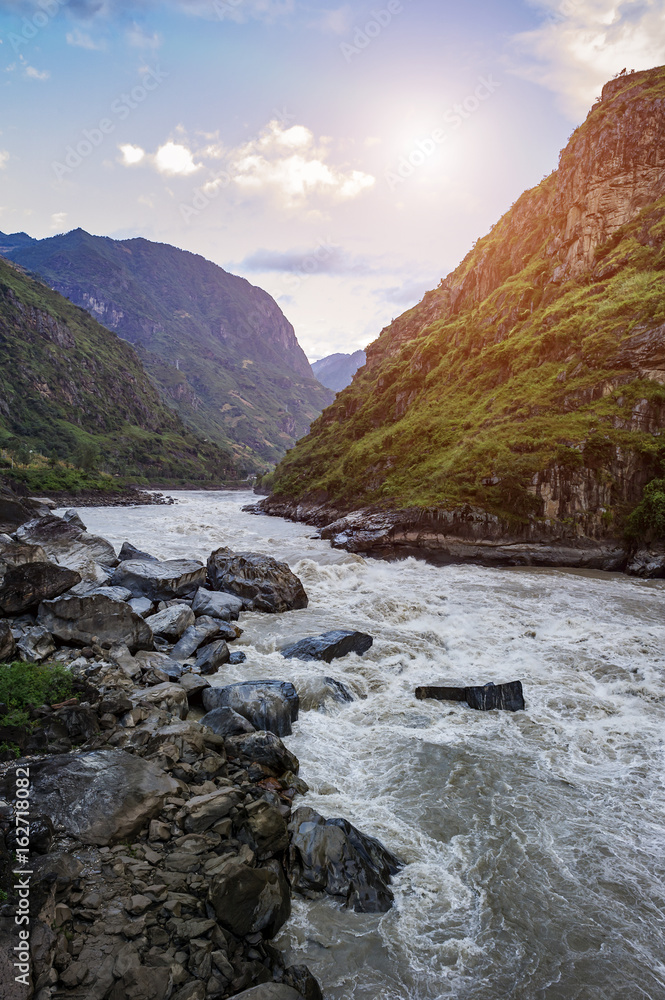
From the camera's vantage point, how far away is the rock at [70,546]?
66.0 feet

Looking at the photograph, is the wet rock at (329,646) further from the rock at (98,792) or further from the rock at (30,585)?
the rock at (98,792)

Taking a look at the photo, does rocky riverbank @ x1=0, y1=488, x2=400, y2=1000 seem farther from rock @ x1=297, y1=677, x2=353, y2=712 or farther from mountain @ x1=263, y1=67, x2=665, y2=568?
mountain @ x1=263, y1=67, x2=665, y2=568

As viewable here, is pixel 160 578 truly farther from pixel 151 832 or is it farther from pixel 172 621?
pixel 151 832

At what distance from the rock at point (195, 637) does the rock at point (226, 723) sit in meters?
4.90

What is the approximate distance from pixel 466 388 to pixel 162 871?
6250 cm

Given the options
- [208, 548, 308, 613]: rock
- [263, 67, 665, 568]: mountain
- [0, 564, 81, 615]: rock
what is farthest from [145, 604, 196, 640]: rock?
[263, 67, 665, 568]: mountain

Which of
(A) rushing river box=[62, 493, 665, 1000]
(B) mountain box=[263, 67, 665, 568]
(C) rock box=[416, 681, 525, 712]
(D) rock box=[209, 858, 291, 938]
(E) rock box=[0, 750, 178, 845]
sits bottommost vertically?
(A) rushing river box=[62, 493, 665, 1000]

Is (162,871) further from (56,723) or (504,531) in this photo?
(504,531)

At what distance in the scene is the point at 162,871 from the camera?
6.36 meters

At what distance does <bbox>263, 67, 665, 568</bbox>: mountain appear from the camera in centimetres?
3709

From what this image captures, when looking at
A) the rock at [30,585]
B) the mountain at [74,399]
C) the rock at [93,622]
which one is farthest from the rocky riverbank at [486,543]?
the mountain at [74,399]

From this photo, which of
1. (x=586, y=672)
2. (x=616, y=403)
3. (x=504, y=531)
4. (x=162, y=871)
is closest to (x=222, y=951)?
(x=162, y=871)

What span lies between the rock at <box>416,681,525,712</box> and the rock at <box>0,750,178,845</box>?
887cm

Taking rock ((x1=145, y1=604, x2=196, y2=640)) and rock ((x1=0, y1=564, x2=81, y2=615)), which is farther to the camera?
rock ((x1=145, y1=604, x2=196, y2=640))
